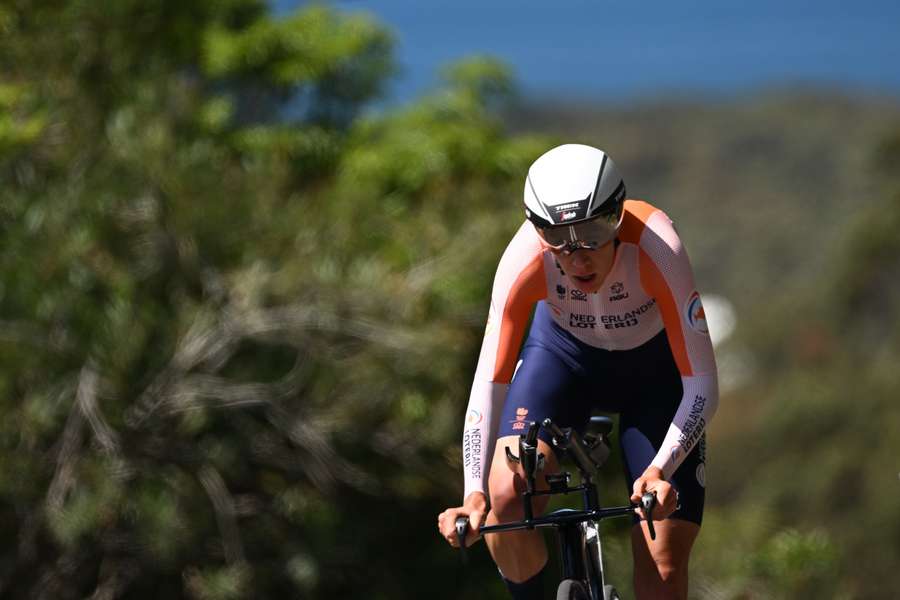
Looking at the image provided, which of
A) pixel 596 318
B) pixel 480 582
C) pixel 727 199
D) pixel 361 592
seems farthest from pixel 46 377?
pixel 727 199

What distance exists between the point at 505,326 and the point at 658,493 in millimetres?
1003

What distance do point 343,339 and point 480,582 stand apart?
289 centimetres

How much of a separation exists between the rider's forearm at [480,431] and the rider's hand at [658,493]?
63 centimetres

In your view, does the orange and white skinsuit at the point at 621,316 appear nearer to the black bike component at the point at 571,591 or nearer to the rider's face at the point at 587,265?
the rider's face at the point at 587,265

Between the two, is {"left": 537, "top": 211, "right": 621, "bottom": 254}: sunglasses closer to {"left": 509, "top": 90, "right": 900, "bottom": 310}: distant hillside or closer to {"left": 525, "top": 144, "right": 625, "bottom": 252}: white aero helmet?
{"left": 525, "top": 144, "right": 625, "bottom": 252}: white aero helmet

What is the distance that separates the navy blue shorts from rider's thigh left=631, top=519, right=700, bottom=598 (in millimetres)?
109

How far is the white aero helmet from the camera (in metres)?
→ 5.05

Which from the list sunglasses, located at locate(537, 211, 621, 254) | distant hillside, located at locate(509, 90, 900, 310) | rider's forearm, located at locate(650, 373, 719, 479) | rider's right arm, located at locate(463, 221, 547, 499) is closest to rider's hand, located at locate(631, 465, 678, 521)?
rider's forearm, located at locate(650, 373, 719, 479)

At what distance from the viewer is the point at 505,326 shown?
5453 millimetres

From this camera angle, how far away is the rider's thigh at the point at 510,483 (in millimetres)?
5336

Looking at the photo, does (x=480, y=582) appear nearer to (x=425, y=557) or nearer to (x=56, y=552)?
(x=425, y=557)

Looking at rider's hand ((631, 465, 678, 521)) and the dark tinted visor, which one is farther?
the dark tinted visor

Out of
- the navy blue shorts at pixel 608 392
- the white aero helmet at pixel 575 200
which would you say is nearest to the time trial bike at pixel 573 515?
the navy blue shorts at pixel 608 392

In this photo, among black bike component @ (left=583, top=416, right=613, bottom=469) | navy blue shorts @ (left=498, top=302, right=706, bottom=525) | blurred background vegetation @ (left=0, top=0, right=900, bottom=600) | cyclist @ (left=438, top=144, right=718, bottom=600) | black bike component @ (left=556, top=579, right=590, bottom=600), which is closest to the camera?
black bike component @ (left=556, top=579, right=590, bottom=600)
